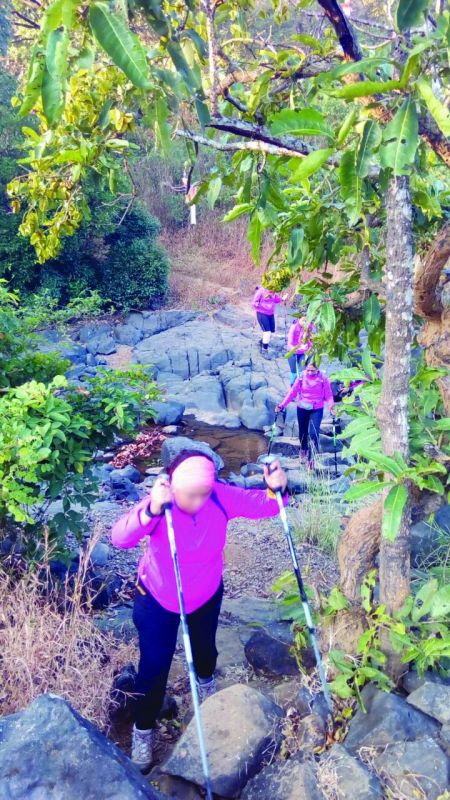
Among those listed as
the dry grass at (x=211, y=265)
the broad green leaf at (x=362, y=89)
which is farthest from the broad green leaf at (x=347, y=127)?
the dry grass at (x=211, y=265)

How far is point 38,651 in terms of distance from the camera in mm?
3277

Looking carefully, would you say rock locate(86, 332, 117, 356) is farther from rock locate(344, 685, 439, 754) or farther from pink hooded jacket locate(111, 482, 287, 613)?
rock locate(344, 685, 439, 754)

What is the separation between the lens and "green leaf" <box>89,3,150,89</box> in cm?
167

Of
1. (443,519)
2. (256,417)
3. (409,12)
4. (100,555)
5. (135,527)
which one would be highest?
(409,12)

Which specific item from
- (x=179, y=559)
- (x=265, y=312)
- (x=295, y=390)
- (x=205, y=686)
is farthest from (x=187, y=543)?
(x=265, y=312)

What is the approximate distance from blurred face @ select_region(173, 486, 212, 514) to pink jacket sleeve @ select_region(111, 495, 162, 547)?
0.13 m

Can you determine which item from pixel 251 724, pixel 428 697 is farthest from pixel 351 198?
pixel 251 724

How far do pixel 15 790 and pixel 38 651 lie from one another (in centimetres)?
102

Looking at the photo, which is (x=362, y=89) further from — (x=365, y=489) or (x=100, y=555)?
(x=100, y=555)

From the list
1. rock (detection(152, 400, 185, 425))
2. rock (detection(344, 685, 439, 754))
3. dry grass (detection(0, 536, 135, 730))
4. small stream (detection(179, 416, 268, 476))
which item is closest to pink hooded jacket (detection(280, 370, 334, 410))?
small stream (detection(179, 416, 268, 476))

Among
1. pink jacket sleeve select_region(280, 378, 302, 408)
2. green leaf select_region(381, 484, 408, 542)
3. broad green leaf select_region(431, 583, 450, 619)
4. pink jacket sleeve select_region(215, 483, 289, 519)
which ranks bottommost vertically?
pink jacket sleeve select_region(280, 378, 302, 408)

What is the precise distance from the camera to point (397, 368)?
2.91 meters

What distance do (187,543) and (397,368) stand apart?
4.09 feet

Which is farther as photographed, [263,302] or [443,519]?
[263,302]
